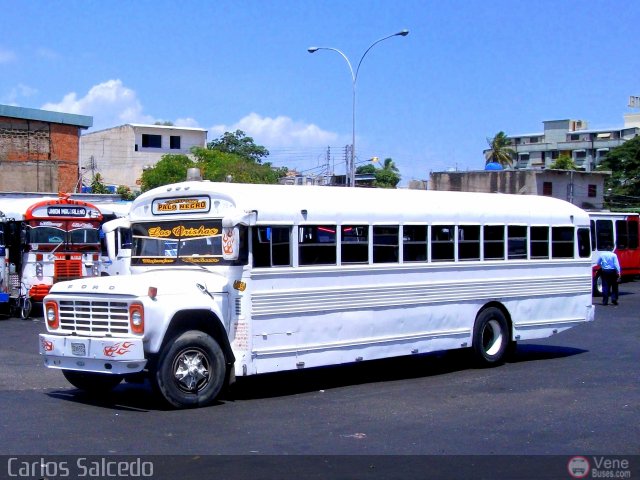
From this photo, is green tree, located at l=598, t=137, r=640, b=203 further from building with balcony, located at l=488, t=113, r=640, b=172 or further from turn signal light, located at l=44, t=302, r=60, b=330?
turn signal light, located at l=44, t=302, r=60, b=330

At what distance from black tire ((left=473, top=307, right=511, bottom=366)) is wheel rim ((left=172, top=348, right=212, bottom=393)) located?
534cm

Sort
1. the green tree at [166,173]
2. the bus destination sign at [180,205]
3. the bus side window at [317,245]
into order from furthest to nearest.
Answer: the green tree at [166,173], the bus side window at [317,245], the bus destination sign at [180,205]

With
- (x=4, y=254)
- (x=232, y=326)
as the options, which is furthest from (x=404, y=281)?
(x=4, y=254)

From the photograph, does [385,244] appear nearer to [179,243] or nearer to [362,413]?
[179,243]

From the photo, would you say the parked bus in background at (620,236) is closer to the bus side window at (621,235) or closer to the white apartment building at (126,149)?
the bus side window at (621,235)

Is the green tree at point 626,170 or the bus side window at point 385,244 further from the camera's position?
the green tree at point 626,170

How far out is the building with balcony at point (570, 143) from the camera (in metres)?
99.5

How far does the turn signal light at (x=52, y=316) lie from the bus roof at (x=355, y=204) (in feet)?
6.44

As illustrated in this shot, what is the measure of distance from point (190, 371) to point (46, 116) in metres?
35.6

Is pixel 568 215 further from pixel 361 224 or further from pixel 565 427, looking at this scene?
pixel 565 427

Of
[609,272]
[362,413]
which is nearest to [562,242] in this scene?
[362,413]

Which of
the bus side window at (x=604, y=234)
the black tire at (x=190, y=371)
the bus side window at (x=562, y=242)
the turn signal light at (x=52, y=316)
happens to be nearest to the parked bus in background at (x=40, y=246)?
the turn signal light at (x=52, y=316)

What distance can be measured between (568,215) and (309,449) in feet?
30.2

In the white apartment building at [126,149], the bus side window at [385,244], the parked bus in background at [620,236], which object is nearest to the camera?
the bus side window at [385,244]
